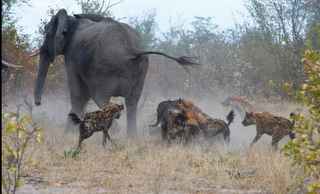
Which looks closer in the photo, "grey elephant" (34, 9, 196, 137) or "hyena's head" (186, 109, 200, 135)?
"hyena's head" (186, 109, 200, 135)

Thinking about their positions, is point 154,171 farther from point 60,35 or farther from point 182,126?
point 60,35

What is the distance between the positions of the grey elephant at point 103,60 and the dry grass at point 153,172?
6.97ft

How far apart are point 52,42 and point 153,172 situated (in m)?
6.05

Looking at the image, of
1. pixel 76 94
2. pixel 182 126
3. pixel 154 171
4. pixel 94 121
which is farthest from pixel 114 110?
pixel 76 94

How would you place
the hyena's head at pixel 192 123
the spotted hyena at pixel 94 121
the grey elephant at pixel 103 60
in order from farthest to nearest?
1. the grey elephant at pixel 103 60
2. the hyena's head at pixel 192 123
3. the spotted hyena at pixel 94 121

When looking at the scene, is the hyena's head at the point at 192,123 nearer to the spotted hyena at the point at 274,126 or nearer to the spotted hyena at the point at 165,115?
the spotted hyena at the point at 165,115

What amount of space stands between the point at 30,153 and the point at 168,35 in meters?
32.9

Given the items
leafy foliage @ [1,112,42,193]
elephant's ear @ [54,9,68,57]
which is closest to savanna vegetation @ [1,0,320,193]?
leafy foliage @ [1,112,42,193]

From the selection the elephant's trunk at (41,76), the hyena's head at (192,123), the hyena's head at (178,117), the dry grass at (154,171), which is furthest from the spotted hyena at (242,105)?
the elephant's trunk at (41,76)

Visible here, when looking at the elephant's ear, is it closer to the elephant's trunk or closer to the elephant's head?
the elephant's head

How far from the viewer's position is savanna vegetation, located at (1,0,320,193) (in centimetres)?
496

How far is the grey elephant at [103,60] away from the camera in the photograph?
10086mm

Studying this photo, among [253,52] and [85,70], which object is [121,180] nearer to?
[85,70]

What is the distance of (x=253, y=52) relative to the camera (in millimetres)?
22875
